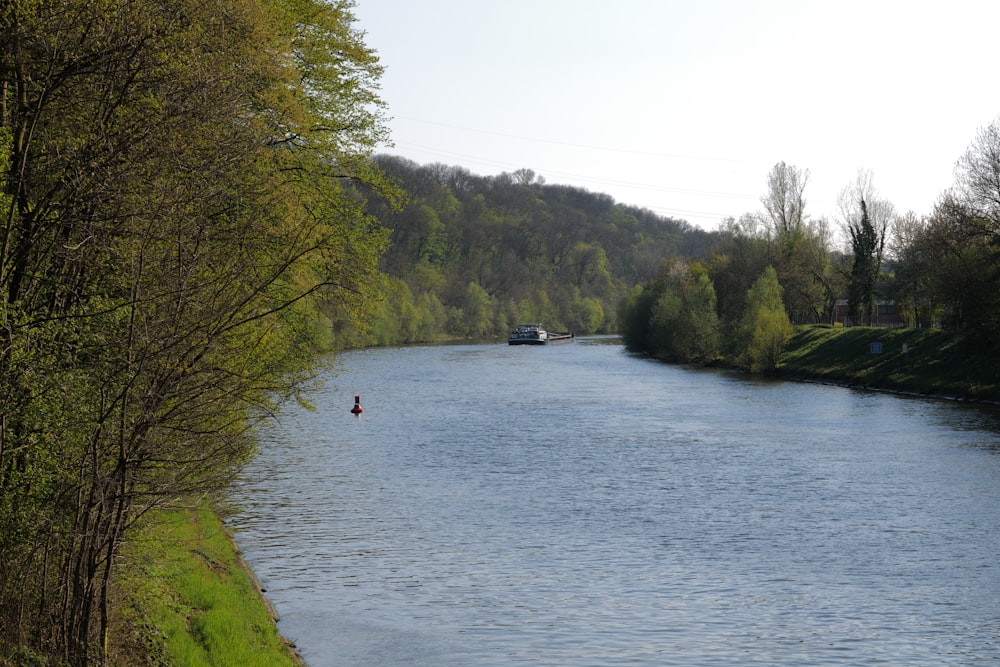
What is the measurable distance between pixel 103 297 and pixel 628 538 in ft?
41.4

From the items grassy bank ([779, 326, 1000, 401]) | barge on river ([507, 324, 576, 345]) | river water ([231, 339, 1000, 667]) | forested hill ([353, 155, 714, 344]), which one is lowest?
river water ([231, 339, 1000, 667])

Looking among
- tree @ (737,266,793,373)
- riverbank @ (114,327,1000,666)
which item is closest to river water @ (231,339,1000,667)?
riverbank @ (114,327,1000,666)

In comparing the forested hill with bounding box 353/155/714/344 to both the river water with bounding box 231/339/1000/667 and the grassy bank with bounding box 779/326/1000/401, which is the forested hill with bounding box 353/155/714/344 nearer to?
the grassy bank with bounding box 779/326/1000/401

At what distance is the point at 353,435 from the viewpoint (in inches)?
1341

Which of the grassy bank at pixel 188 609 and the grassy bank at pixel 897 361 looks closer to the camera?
the grassy bank at pixel 188 609

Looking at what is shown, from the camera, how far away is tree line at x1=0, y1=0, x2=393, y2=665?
26.6 ft

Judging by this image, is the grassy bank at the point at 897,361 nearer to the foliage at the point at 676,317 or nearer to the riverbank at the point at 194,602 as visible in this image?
the foliage at the point at 676,317

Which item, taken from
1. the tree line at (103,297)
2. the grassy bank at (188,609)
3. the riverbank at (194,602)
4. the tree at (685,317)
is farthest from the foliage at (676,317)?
the tree line at (103,297)

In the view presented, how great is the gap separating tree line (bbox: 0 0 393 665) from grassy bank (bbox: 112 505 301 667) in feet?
1.59

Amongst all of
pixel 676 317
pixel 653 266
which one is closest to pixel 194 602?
pixel 676 317

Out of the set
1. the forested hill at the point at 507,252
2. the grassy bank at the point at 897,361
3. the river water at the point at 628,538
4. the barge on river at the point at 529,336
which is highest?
the forested hill at the point at 507,252

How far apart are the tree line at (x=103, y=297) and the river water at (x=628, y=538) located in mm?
4930

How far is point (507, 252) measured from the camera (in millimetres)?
142125

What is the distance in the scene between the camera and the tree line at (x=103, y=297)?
26.6 feet
